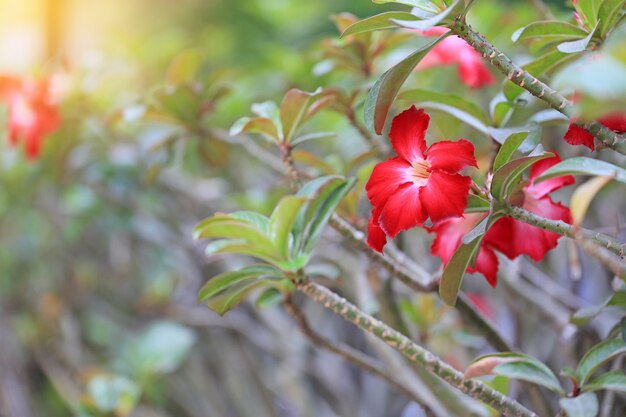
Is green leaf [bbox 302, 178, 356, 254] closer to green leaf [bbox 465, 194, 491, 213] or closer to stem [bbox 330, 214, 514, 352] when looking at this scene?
stem [bbox 330, 214, 514, 352]

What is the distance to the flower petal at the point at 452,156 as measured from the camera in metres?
0.51

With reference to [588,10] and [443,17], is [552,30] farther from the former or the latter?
[443,17]

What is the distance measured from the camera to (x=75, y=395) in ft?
5.50

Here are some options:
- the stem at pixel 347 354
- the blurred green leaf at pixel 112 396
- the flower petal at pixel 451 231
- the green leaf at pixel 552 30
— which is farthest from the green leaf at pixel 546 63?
the blurred green leaf at pixel 112 396

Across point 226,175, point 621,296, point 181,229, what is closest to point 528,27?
point 621,296

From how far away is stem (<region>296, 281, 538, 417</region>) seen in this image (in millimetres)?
560

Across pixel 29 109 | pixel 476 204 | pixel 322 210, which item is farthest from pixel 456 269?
pixel 29 109

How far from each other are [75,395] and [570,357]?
1.25 m

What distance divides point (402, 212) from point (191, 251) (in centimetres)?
119

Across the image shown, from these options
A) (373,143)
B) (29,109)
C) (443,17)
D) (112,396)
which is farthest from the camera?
(29,109)

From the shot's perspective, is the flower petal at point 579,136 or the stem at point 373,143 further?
the stem at point 373,143

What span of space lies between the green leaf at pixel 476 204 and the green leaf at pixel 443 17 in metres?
0.14

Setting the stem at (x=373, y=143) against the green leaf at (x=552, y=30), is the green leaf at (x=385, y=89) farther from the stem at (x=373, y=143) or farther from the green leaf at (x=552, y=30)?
the stem at (x=373, y=143)

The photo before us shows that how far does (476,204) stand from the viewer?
0.53m
